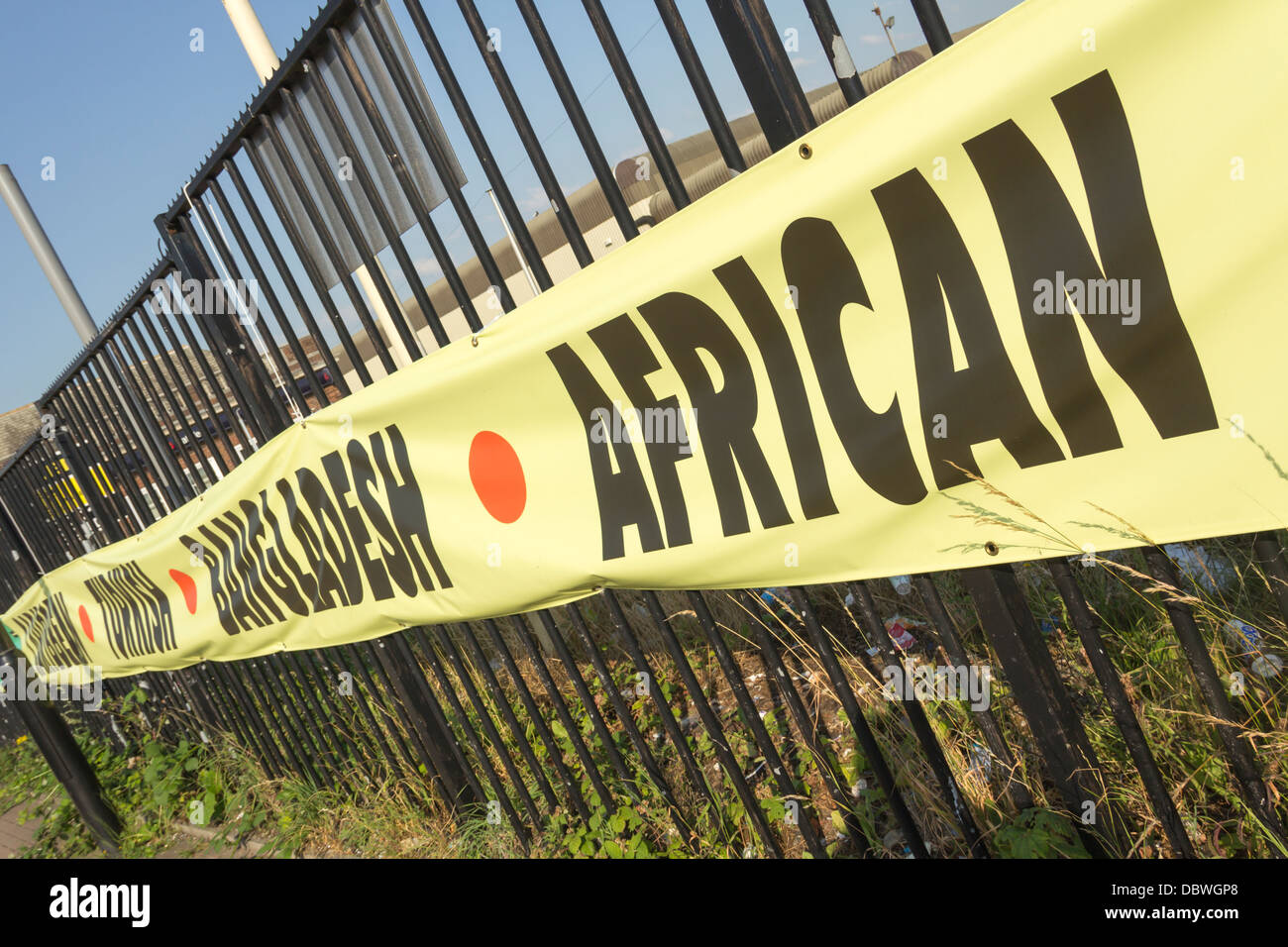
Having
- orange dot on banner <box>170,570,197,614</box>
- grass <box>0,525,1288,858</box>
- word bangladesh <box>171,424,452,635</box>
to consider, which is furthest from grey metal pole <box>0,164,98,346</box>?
word bangladesh <box>171,424,452,635</box>

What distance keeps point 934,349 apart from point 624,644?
202cm

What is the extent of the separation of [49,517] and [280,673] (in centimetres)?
294

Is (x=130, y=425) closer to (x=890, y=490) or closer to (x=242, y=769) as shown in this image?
(x=242, y=769)

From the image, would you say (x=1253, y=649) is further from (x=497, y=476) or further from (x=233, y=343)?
(x=233, y=343)

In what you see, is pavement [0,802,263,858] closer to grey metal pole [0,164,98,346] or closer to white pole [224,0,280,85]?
grey metal pole [0,164,98,346]

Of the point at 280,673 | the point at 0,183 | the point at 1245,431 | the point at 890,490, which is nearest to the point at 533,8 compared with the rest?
the point at 890,490

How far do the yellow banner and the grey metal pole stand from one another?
6.56 metres

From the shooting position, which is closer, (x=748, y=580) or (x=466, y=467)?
(x=748, y=580)

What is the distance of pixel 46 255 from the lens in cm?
750

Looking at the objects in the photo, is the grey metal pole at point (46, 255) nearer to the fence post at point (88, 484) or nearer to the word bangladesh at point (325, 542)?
the fence post at point (88, 484)

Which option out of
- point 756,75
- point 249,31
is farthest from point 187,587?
point 249,31

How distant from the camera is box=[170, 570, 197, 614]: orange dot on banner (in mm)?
4227

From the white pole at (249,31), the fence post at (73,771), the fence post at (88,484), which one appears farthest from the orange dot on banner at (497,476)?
the white pole at (249,31)

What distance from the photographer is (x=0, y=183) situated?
7453mm
